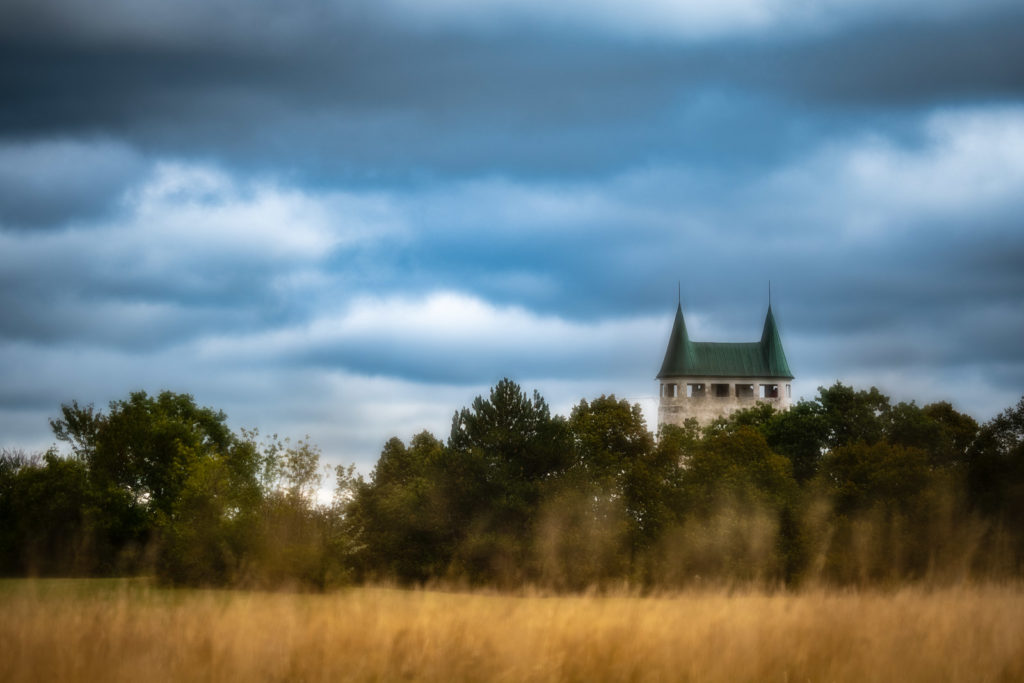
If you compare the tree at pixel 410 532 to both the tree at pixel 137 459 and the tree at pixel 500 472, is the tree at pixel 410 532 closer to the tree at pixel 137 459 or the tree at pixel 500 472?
the tree at pixel 500 472

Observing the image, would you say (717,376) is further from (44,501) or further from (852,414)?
(44,501)

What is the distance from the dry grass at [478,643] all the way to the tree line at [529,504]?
62.1ft

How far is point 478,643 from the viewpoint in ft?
34.3

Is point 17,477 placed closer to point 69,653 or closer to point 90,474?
point 90,474

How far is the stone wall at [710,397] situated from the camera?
129 meters

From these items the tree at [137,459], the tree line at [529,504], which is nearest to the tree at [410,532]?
the tree line at [529,504]

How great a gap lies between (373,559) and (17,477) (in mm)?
17358

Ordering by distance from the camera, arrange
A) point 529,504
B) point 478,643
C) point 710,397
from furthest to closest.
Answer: point 710,397 < point 529,504 < point 478,643

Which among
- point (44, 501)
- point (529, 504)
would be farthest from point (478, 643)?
point (44, 501)

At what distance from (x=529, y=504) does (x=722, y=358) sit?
87.6m

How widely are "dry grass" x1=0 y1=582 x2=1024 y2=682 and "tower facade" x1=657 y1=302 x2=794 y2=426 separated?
117979 mm

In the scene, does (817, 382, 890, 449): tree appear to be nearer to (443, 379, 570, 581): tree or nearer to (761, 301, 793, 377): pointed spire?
(443, 379, 570, 581): tree

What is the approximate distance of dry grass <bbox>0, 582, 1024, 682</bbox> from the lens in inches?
388

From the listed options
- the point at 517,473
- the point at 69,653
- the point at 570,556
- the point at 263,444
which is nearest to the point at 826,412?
the point at 517,473
